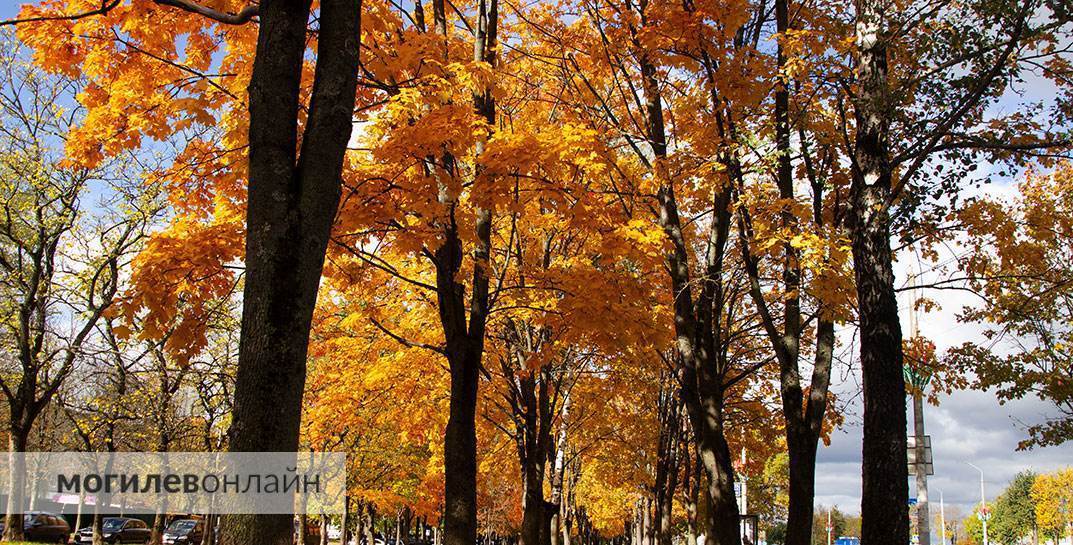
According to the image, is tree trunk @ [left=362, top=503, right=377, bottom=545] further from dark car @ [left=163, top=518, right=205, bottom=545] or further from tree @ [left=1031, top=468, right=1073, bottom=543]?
tree @ [left=1031, top=468, right=1073, bottom=543]

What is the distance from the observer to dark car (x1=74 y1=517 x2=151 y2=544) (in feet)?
130

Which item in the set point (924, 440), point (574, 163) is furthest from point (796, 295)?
point (924, 440)

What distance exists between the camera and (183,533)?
4253 cm

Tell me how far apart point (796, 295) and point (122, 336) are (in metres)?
7.98

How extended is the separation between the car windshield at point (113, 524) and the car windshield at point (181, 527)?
2571 mm

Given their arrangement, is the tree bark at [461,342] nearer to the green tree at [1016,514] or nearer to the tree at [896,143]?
the tree at [896,143]

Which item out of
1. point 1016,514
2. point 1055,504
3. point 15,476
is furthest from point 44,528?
point 1016,514

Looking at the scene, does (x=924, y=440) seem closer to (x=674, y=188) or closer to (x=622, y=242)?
(x=674, y=188)

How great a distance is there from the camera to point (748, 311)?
20.6 metres

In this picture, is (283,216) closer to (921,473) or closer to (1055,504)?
(921,473)

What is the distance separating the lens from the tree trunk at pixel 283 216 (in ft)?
13.6

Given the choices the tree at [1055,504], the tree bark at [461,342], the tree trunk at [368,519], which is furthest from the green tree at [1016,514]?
the tree bark at [461,342]

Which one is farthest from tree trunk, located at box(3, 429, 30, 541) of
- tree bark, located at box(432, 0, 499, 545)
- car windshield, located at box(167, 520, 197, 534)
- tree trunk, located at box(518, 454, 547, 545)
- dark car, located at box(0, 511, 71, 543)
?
car windshield, located at box(167, 520, 197, 534)

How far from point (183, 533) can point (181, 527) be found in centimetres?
61
